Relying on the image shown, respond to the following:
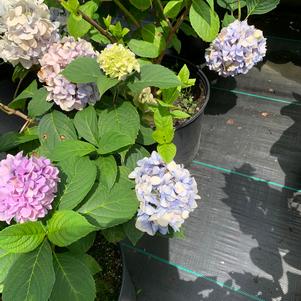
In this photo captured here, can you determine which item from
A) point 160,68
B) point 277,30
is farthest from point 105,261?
point 277,30

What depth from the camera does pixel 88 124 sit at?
95 cm

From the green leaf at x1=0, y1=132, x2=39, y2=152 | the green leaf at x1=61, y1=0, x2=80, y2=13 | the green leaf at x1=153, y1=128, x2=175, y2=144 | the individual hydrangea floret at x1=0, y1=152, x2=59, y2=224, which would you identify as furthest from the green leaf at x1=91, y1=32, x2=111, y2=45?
the individual hydrangea floret at x1=0, y1=152, x2=59, y2=224

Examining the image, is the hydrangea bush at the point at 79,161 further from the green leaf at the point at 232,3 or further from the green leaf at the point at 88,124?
the green leaf at the point at 232,3

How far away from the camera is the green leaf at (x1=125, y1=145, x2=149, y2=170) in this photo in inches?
38.2

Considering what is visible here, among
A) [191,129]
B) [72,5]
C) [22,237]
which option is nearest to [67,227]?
[22,237]

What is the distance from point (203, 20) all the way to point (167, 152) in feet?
1.62

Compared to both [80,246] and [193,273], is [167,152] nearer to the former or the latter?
[80,246]

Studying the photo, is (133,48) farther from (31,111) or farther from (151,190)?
(151,190)

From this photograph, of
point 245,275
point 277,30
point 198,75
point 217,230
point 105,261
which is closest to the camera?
point 105,261

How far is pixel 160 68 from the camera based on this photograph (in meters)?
0.94

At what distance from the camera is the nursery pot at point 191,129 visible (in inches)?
60.4

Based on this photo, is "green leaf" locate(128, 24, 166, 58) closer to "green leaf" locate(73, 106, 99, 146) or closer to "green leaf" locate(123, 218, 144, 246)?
"green leaf" locate(73, 106, 99, 146)

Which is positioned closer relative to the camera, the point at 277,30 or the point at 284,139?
the point at 284,139

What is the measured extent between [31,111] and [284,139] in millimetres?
1311
